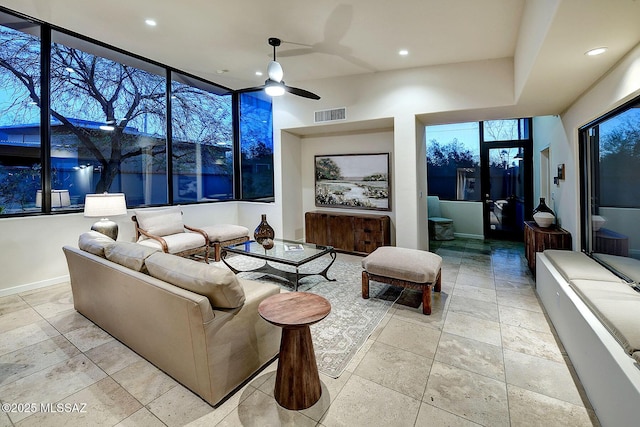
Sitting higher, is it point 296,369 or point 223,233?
point 223,233

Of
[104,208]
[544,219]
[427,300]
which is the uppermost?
[104,208]

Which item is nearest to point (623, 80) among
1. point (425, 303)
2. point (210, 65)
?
point (425, 303)

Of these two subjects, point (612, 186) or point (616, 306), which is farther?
point (612, 186)

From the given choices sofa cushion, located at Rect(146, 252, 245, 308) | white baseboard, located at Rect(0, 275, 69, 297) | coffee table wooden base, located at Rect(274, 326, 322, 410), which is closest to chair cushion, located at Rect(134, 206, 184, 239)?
white baseboard, located at Rect(0, 275, 69, 297)

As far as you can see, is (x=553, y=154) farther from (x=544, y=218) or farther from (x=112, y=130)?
(x=112, y=130)

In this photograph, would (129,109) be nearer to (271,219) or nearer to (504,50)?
(271,219)

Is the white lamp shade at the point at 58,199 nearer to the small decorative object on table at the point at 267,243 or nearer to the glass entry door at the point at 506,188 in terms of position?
the small decorative object on table at the point at 267,243

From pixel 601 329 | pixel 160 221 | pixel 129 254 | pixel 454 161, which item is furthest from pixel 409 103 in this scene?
pixel 160 221

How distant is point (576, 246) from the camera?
3350 mm

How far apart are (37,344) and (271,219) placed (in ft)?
12.7

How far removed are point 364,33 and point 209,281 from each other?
3.42 meters

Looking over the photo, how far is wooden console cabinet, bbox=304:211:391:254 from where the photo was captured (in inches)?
201

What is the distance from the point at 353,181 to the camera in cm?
570

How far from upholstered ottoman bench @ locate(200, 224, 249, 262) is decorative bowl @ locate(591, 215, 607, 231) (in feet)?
15.5
